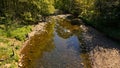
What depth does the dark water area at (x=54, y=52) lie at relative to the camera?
33.3 metres

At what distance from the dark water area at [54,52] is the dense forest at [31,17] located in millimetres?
2518

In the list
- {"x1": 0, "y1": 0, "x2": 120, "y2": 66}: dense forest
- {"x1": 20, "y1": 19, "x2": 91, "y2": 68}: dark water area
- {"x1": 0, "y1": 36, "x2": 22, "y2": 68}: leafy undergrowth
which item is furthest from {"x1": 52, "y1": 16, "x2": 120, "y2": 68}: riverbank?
{"x1": 0, "y1": 36, "x2": 22, "y2": 68}: leafy undergrowth

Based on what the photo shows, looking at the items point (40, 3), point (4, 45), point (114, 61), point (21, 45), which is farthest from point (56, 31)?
point (114, 61)

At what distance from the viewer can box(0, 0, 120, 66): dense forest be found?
44.3 meters

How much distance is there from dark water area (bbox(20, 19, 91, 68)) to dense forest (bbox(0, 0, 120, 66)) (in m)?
2.52

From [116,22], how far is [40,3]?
24.7 m

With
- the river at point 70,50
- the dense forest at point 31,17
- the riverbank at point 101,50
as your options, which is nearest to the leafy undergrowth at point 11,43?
the dense forest at point 31,17

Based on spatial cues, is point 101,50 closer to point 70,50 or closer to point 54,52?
point 70,50

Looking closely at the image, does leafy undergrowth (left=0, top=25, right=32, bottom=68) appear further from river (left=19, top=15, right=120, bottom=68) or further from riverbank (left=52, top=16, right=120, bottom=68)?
riverbank (left=52, top=16, right=120, bottom=68)

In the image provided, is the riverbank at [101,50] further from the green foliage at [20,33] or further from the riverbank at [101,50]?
the green foliage at [20,33]

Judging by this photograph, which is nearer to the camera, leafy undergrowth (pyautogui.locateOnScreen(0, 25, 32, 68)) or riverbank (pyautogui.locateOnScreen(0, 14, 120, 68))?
leafy undergrowth (pyautogui.locateOnScreen(0, 25, 32, 68))

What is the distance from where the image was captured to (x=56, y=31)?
191 ft

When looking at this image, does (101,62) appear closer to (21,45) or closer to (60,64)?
(60,64)

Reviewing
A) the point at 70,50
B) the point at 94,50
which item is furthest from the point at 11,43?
the point at 94,50
